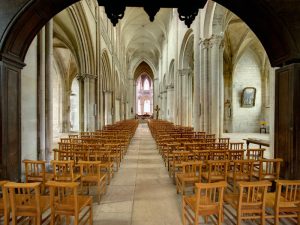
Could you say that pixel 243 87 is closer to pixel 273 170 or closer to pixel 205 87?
pixel 205 87

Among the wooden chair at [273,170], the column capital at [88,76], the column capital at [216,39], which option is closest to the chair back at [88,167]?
the wooden chair at [273,170]

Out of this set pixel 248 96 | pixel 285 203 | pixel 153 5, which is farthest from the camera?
pixel 248 96

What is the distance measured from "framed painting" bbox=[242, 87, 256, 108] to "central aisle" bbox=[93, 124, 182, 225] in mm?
18941

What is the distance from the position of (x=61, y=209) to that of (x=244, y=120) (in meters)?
23.3

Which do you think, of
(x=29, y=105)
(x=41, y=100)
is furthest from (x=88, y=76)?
(x=29, y=105)

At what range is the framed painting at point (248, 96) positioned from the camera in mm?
23531

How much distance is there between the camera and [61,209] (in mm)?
3131

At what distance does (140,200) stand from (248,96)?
2164 centimetres

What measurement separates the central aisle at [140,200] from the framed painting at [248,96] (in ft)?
62.1

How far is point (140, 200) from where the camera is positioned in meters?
4.75

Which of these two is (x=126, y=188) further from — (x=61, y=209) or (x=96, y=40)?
(x=96, y=40)

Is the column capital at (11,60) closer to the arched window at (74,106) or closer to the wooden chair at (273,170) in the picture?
the wooden chair at (273,170)

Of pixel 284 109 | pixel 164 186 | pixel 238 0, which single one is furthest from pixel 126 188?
pixel 238 0

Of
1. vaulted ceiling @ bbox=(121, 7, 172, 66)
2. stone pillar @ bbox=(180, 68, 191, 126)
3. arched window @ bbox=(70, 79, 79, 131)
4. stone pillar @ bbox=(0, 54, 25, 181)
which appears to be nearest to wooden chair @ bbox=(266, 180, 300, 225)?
stone pillar @ bbox=(0, 54, 25, 181)
